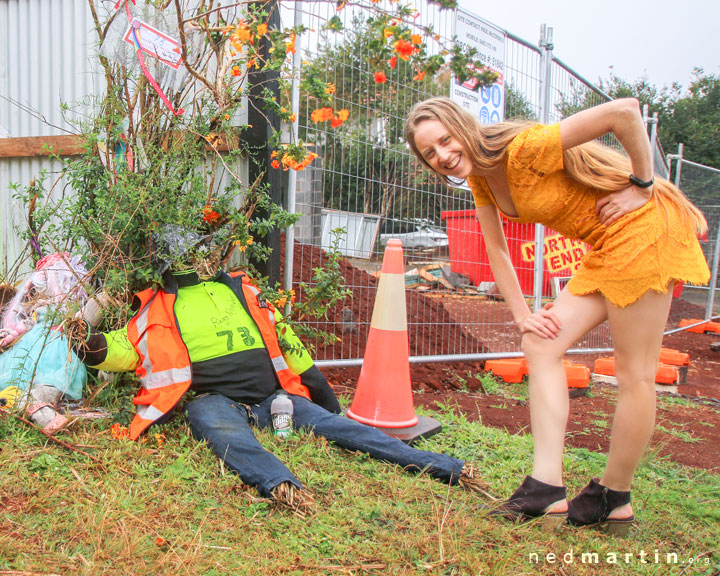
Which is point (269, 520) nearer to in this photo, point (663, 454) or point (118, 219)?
point (118, 219)

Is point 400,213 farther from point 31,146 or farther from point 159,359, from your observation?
point 31,146

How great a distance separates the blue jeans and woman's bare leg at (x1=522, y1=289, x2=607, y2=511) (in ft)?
1.57

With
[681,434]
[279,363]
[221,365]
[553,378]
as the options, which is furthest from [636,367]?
[681,434]

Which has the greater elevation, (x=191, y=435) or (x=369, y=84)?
(x=369, y=84)

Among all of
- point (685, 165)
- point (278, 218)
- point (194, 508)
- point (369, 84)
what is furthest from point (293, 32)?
point (685, 165)

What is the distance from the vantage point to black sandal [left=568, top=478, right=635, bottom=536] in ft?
6.99

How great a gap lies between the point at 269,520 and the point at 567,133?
163 cm

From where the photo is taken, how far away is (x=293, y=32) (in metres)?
2.66

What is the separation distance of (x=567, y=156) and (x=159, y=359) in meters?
1.87

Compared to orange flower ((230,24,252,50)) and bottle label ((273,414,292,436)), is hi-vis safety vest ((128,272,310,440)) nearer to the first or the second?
bottle label ((273,414,292,436))

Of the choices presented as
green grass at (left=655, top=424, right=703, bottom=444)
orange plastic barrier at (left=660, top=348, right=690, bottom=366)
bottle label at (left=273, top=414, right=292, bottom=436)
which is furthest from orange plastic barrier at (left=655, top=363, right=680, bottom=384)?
bottle label at (left=273, top=414, right=292, bottom=436)

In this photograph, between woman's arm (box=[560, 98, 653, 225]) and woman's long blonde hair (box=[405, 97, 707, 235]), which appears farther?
woman's long blonde hair (box=[405, 97, 707, 235])

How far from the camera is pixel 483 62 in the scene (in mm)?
4965

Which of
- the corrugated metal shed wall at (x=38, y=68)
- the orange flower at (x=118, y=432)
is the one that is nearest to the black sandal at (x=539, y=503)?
the orange flower at (x=118, y=432)
